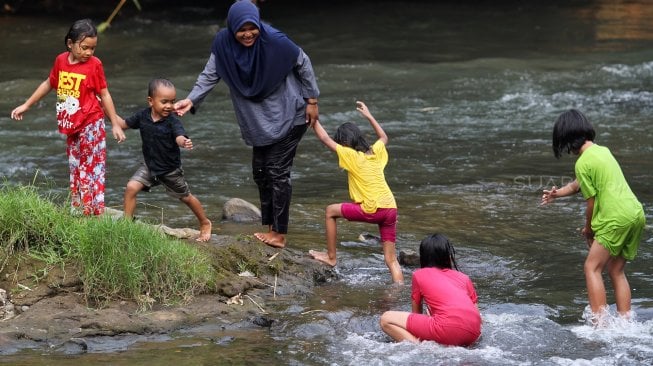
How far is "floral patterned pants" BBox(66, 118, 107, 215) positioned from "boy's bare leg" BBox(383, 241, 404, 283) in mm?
1970

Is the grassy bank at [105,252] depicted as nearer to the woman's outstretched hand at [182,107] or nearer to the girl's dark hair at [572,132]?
the woman's outstretched hand at [182,107]

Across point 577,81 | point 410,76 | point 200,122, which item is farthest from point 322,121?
point 577,81

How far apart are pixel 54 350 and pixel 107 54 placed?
527 inches

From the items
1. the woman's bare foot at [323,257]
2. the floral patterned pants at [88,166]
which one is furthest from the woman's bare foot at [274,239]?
the floral patterned pants at [88,166]

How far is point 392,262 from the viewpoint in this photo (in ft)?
24.2

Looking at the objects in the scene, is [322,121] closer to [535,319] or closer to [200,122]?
[200,122]

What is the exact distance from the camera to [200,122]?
1362 centimetres

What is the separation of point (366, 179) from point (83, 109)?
1978 millimetres

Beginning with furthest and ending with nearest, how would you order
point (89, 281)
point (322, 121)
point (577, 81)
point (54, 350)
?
point (577, 81), point (322, 121), point (89, 281), point (54, 350)

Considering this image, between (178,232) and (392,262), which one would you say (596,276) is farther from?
(178,232)

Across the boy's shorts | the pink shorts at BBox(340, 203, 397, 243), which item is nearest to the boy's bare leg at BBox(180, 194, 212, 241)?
the boy's shorts

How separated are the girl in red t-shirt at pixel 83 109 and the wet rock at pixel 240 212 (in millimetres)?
1774

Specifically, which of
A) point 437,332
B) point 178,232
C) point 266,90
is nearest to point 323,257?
point 178,232

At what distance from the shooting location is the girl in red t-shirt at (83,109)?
6.95 metres
